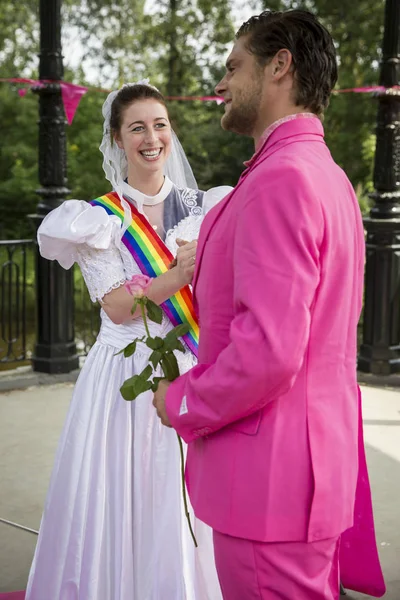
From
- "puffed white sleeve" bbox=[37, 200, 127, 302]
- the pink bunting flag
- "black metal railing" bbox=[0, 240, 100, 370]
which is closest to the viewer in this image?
"puffed white sleeve" bbox=[37, 200, 127, 302]

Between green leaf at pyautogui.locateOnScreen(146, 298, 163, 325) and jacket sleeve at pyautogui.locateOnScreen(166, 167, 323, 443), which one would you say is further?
green leaf at pyautogui.locateOnScreen(146, 298, 163, 325)

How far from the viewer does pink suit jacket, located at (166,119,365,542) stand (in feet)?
5.12

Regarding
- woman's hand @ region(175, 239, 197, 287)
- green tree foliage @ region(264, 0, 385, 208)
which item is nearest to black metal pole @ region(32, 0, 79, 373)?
woman's hand @ region(175, 239, 197, 287)

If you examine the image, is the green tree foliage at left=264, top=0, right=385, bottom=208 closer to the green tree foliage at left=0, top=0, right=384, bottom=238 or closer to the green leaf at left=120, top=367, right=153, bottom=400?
the green tree foliage at left=0, top=0, right=384, bottom=238

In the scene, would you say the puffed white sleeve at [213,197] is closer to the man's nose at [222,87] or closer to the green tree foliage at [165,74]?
the man's nose at [222,87]

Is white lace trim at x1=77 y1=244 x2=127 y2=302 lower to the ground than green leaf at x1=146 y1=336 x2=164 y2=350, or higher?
higher

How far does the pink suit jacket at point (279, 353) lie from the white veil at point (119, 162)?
1.17m

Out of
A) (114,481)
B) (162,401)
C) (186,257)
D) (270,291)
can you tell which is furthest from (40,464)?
(270,291)

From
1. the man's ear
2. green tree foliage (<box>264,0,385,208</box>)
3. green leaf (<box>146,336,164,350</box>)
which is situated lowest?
green leaf (<box>146,336,164,350</box>)

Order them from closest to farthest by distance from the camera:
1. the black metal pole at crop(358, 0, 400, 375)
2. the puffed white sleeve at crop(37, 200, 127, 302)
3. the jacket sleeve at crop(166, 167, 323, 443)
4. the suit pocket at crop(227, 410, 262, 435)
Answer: the jacket sleeve at crop(166, 167, 323, 443), the suit pocket at crop(227, 410, 262, 435), the puffed white sleeve at crop(37, 200, 127, 302), the black metal pole at crop(358, 0, 400, 375)

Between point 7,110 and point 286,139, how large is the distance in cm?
1765

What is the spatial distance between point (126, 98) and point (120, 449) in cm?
120

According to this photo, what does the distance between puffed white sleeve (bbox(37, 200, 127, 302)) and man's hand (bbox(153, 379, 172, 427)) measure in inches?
37.3

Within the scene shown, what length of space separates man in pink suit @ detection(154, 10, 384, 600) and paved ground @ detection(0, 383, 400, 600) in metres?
1.83
